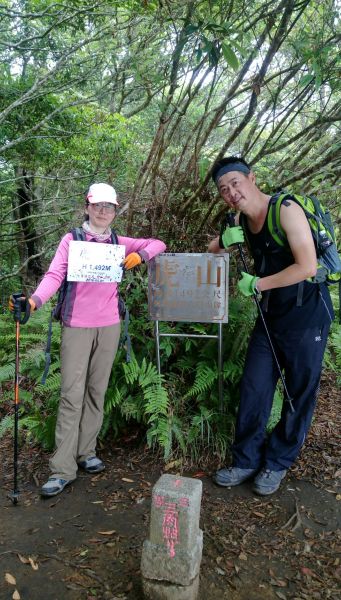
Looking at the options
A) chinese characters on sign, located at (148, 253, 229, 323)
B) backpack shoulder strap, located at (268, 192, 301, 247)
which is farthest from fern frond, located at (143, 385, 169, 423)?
backpack shoulder strap, located at (268, 192, 301, 247)

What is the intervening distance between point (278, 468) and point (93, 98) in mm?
6439

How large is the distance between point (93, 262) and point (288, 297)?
157 cm

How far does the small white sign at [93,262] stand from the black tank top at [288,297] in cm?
117

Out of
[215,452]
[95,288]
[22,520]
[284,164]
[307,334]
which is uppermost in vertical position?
[284,164]

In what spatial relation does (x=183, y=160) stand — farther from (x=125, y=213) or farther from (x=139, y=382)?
(x=139, y=382)

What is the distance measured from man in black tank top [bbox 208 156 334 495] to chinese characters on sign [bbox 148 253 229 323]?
28 centimetres

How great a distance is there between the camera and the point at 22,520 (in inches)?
127

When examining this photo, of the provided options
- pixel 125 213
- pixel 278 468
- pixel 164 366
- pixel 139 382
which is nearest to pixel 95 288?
pixel 139 382

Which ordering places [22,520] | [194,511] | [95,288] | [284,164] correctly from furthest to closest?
[284,164] → [95,288] → [22,520] → [194,511]

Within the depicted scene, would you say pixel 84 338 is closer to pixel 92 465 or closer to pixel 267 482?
pixel 92 465

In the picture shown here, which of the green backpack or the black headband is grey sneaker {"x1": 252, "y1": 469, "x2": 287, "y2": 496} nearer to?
the green backpack

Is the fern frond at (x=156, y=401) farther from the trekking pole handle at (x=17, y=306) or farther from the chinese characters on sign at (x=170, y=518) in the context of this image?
the chinese characters on sign at (x=170, y=518)

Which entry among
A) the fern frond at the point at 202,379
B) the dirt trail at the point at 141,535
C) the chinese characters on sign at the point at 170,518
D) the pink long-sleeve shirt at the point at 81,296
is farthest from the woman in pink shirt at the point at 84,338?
the chinese characters on sign at the point at 170,518

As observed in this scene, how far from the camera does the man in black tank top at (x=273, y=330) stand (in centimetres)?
319
